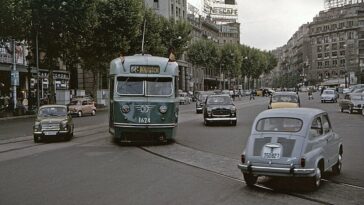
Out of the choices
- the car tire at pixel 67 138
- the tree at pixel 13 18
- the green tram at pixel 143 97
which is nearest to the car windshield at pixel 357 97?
the green tram at pixel 143 97

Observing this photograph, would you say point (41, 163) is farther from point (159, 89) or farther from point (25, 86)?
point (25, 86)

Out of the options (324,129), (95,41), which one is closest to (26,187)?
(324,129)

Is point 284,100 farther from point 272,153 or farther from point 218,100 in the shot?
point 272,153

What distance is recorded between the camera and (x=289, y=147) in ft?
33.4

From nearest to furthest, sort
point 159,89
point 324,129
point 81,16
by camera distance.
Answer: point 324,129
point 159,89
point 81,16

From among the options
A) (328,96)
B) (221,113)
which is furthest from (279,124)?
(328,96)

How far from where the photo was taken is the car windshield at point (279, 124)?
10688 millimetres

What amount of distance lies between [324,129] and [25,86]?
4715cm

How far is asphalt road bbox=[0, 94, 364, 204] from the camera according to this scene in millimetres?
9445

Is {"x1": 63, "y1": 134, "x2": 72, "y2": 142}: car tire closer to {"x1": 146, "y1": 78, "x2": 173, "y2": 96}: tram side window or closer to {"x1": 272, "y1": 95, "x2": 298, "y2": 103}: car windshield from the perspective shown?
{"x1": 146, "y1": 78, "x2": 173, "y2": 96}: tram side window

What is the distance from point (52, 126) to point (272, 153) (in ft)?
44.0

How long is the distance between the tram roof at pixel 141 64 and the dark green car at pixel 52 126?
3.97 m

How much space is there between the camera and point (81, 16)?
42.2m

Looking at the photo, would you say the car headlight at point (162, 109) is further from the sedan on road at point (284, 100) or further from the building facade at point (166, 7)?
the building facade at point (166, 7)
